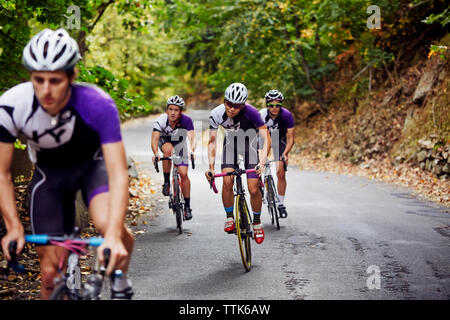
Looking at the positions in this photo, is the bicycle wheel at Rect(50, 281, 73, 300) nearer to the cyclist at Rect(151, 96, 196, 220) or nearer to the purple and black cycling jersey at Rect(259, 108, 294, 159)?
the cyclist at Rect(151, 96, 196, 220)

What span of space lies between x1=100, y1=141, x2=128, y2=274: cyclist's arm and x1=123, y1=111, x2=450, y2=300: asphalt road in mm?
2663

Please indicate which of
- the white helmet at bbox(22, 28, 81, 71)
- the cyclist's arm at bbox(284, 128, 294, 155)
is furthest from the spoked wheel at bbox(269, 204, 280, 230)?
the white helmet at bbox(22, 28, 81, 71)

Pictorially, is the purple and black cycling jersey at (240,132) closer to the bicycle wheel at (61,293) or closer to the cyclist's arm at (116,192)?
the cyclist's arm at (116,192)

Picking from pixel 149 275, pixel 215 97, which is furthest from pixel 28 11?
pixel 215 97

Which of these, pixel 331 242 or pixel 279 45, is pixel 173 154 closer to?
pixel 331 242

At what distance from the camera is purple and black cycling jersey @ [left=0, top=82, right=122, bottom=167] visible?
324 cm

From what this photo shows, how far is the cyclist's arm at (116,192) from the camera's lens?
3.03m

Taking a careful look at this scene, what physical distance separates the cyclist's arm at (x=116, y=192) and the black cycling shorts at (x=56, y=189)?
33 centimetres

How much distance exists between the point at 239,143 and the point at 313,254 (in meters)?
1.86

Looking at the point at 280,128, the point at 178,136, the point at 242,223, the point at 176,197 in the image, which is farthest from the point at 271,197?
the point at 242,223

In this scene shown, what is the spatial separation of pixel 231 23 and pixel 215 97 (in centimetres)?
2134

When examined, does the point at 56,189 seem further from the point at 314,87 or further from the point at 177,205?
the point at 314,87

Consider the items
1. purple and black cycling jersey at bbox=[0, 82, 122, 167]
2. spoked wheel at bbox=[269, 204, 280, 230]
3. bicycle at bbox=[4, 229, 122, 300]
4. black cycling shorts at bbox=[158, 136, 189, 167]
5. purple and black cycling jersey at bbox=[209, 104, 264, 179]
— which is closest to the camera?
bicycle at bbox=[4, 229, 122, 300]

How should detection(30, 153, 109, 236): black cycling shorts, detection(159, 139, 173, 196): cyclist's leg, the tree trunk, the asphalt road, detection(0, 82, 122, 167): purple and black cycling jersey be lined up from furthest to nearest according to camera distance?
the tree trunk → detection(159, 139, 173, 196): cyclist's leg → the asphalt road → detection(30, 153, 109, 236): black cycling shorts → detection(0, 82, 122, 167): purple and black cycling jersey
